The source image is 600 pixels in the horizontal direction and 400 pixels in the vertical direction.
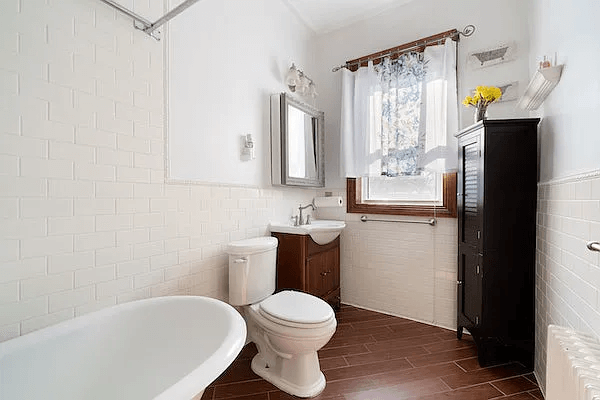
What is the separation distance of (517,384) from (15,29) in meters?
3.03

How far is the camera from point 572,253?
4.43 feet

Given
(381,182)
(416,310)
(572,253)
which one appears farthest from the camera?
(381,182)

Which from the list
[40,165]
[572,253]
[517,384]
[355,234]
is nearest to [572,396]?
[572,253]

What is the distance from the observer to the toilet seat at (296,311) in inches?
62.8

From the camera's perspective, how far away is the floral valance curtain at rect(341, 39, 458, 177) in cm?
240

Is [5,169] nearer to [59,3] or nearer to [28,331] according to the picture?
[28,331]

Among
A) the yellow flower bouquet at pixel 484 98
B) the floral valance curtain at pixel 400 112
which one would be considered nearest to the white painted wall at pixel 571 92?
the yellow flower bouquet at pixel 484 98

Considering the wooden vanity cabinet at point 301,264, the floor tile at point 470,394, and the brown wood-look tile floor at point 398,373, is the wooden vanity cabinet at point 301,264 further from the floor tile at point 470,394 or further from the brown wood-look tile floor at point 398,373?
the floor tile at point 470,394

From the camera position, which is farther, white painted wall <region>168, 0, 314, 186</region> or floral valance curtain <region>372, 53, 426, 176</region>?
floral valance curtain <region>372, 53, 426, 176</region>

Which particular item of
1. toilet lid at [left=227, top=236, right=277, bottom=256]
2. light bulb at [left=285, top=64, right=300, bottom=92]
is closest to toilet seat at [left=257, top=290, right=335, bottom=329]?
toilet lid at [left=227, top=236, right=277, bottom=256]

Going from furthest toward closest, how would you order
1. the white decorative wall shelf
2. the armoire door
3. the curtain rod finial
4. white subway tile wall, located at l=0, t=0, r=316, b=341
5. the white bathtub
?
the curtain rod finial → the armoire door → the white decorative wall shelf → white subway tile wall, located at l=0, t=0, r=316, b=341 → the white bathtub

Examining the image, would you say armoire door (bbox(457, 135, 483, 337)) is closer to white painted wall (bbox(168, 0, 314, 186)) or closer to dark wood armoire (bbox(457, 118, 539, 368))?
dark wood armoire (bbox(457, 118, 539, 368))

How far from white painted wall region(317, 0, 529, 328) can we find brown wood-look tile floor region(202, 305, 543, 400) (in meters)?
0.35

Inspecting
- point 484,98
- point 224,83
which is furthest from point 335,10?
Answer: point 484,98
